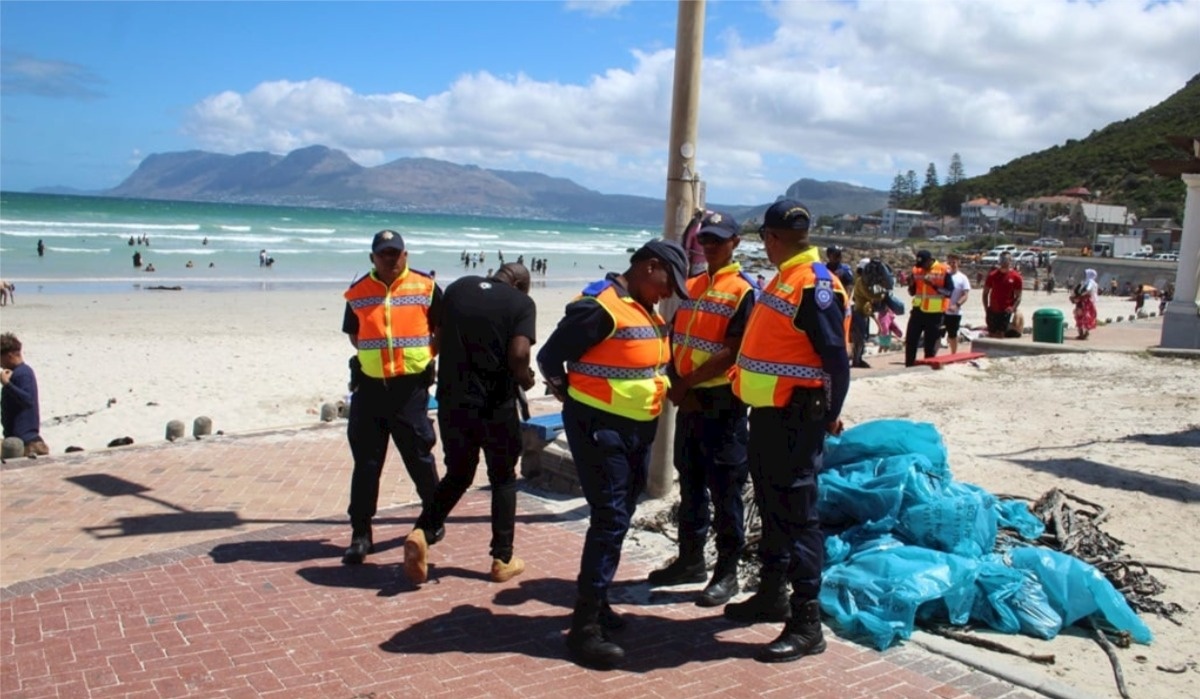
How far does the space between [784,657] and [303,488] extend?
178 inches

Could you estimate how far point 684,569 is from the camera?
5168 mm

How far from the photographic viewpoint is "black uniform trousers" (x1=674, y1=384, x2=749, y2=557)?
481 cm

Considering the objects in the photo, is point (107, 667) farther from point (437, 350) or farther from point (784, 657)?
point (784, 657)

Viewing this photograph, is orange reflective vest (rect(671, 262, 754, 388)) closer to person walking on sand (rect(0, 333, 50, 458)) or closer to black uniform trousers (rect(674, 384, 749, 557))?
black uniform trousers (rect(674, 384, 749, 557))

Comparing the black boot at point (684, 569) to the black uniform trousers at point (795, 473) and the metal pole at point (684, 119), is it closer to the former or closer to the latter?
the black uniform trousers at point (795, 473)

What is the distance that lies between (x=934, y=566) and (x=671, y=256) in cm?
201

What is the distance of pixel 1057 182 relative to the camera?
392 ft

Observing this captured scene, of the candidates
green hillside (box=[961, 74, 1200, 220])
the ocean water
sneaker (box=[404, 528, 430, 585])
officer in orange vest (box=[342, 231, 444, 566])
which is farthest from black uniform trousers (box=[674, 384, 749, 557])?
green hillside (box=[961, 74, 1200, 220])

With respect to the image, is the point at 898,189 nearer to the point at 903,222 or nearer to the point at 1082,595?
the point at 903,222

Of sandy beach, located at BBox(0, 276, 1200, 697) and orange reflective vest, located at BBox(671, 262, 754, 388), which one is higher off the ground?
orange reflective vest, located at BBox(671, 262, 754, 388)

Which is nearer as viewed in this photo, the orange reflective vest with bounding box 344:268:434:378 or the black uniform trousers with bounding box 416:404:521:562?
the black uniform trousers with bounding box 416:404:521:562

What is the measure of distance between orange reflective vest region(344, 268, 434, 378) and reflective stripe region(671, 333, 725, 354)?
1513 millimetres

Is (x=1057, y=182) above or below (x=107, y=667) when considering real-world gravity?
above

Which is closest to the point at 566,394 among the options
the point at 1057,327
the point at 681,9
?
the point at 681,9
